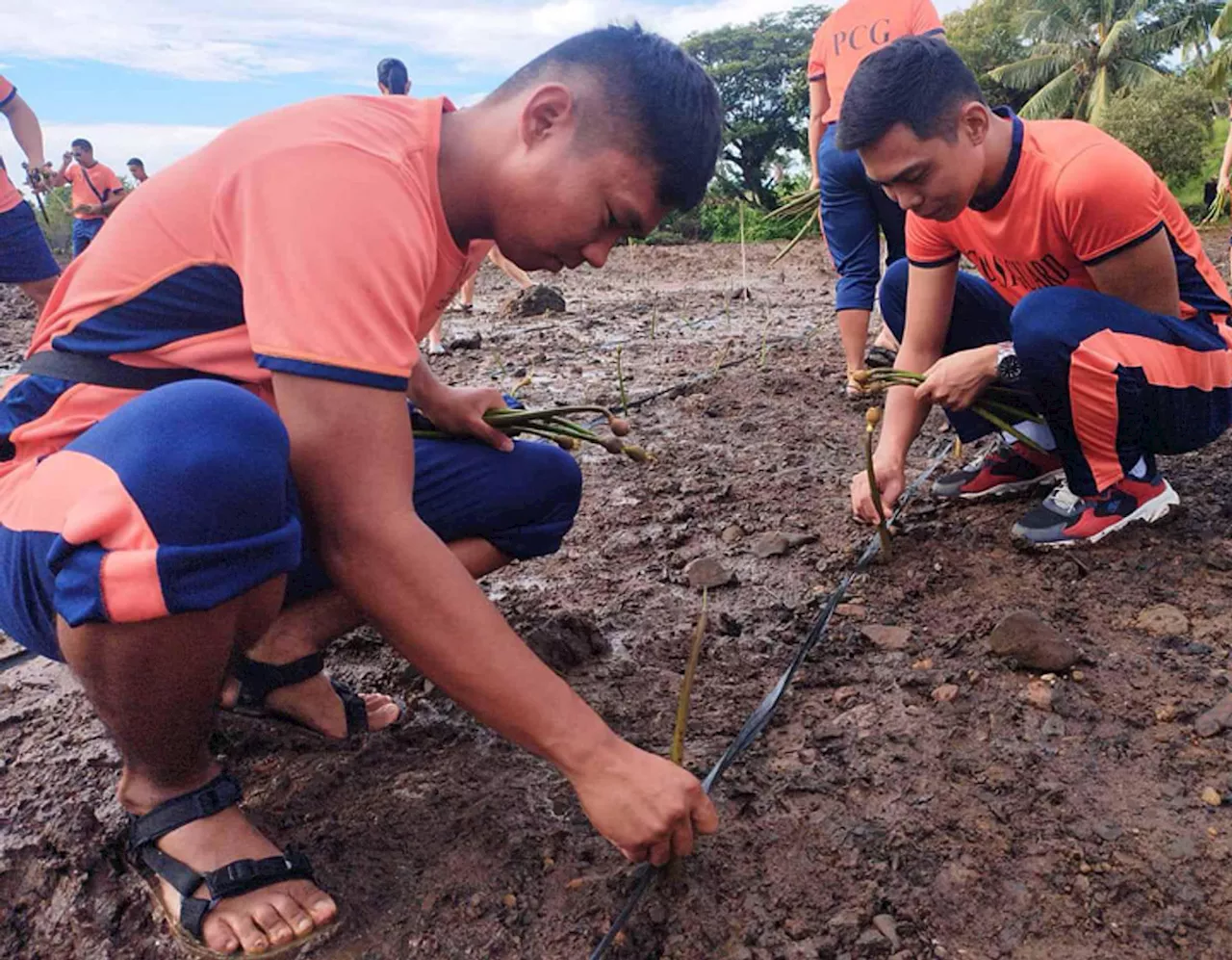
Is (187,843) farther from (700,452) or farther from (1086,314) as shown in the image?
(700,452)

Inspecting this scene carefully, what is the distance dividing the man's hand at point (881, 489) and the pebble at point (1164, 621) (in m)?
0.56

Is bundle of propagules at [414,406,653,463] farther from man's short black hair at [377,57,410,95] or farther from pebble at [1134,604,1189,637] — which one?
man's short black hair at [377,57,410,95]

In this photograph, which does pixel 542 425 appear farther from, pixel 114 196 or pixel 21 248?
pixel 114 196

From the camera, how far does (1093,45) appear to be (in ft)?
74.0

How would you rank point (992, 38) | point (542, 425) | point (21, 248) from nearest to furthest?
point (542, 425) < point (21, 248) < point (992, 38)

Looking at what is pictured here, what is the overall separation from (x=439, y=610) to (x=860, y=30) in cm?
308

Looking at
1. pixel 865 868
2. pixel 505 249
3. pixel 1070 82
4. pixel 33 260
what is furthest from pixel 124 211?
pixel 1070 82

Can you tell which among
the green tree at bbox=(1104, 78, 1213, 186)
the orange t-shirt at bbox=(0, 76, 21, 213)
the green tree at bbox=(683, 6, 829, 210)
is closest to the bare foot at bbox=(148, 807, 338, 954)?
the orange t-shirt at bbox=(0, 76, 21, 213)

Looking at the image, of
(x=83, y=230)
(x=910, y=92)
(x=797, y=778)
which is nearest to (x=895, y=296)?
(x=910, y=92)

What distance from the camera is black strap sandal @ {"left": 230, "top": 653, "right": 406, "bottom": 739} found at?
4.95 ft

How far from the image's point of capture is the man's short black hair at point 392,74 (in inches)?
211

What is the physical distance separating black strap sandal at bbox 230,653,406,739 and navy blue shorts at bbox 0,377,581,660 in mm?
394

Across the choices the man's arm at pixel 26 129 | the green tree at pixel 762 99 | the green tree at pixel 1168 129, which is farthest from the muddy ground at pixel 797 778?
the green tree at pixel 762 99

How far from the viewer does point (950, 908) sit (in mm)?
1167
